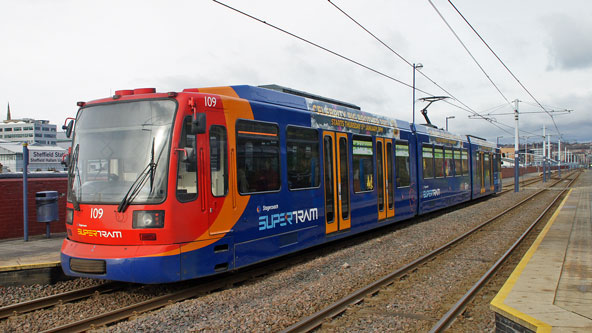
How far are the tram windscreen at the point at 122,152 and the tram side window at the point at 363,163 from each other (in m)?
5.23

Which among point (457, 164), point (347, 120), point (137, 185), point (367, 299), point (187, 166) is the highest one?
point (347, 120)

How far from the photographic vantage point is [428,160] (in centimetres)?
1600

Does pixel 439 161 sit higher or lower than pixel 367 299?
higher

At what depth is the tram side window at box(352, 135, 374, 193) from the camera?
10.9 metres

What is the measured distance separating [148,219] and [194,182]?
0.81 m

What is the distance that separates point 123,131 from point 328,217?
4602 millimetres

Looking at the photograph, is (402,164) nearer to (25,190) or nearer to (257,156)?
(257,156)

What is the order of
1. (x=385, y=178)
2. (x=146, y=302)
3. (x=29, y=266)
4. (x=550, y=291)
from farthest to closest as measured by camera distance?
1. (x=385, y=178)
2. (x=29, y=266)
3. (x=146, y=302)
4. (x=550, y=291)

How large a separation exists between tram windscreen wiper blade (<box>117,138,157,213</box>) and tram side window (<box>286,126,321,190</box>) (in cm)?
280

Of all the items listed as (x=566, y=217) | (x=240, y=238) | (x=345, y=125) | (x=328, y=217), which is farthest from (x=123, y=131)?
(x=566, y=217)

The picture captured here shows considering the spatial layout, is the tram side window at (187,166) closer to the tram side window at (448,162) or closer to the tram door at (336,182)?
the tram door at (336,182)

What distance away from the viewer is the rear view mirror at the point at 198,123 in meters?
6.47

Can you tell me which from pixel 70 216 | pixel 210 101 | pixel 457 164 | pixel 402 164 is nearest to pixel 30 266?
pixel 70 216

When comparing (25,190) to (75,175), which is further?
(25,190)
